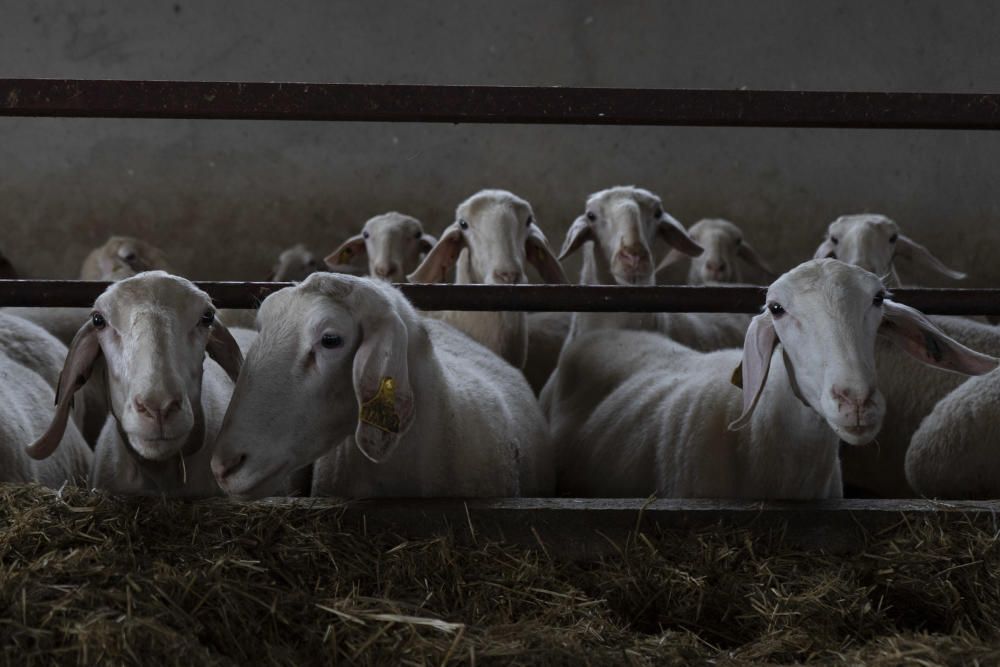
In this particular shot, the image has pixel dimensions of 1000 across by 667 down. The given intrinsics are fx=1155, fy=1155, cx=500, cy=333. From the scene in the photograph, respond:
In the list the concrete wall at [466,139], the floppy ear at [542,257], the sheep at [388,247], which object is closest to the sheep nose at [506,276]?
the floppy ear at [542,257]

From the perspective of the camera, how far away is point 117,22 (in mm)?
9578

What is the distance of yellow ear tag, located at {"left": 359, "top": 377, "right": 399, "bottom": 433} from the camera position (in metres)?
3.11

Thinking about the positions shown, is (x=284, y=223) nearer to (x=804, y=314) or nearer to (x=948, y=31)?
(x=948, y=31)

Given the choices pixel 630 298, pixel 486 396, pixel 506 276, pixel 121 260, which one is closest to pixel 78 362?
pixel 486 396

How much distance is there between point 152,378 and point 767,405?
1935mm

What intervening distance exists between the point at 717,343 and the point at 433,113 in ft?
10.7

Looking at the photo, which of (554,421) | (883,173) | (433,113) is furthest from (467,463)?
(883,173)

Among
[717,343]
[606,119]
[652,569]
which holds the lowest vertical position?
[652,569]

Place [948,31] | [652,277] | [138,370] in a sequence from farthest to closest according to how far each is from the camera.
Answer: [948,31]
[652,277]
[138,370]

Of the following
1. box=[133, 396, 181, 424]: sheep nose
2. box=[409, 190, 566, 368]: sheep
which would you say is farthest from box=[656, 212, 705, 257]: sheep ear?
box=[133, 396, 181, 424]: sheep nose

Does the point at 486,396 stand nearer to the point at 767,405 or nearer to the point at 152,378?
the point at 767,405

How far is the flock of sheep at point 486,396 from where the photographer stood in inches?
124

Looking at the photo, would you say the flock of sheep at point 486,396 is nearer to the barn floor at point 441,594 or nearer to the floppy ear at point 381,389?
the floppy ear at point 381,389

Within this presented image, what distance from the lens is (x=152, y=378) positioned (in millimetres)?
3068
